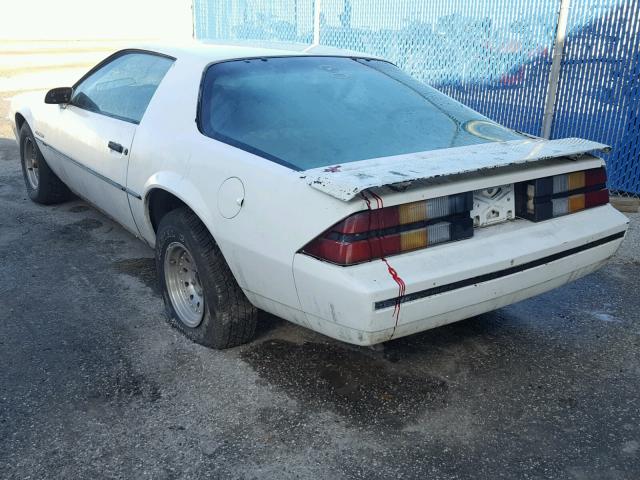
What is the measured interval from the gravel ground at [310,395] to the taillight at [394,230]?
76 centimetres

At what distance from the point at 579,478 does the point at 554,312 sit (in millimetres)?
1559

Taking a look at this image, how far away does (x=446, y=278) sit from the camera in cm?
264

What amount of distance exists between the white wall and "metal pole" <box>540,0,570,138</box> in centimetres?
2054

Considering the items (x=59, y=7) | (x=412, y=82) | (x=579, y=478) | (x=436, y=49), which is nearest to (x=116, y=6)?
(x=59, y=7)

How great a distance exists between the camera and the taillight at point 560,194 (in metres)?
3.04

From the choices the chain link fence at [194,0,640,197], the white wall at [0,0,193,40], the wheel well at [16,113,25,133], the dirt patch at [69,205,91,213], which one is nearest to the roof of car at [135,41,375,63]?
the chain link fence at [194,0,640,197]

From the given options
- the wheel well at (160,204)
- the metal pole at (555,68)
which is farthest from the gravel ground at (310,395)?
the metal pole at (555,68)

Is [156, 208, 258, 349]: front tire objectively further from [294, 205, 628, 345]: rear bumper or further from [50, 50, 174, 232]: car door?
[294, 205, 628, 345]: rear bumper

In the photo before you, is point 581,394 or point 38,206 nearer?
point 581,394

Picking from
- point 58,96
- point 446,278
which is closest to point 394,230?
point 446,278

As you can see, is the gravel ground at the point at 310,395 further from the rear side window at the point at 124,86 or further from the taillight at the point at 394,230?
the rear side window at the point at 124,86

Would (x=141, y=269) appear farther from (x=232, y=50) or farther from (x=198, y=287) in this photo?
(x=232, y=50)

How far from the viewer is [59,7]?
28.0 meters

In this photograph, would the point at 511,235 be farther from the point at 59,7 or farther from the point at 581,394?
the point at 59,7
